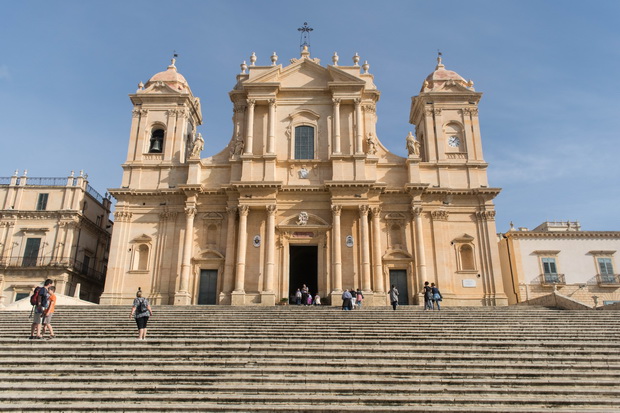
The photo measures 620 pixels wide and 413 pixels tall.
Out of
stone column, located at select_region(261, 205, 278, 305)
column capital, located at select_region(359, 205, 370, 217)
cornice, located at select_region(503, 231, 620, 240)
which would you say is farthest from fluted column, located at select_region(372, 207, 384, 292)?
cornice, located at select_region(503, 231, 620, 240)

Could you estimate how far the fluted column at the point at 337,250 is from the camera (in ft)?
84.6

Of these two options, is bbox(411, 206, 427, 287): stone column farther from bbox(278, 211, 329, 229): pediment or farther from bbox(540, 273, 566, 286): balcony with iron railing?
bbox(540, 273, 566, 286): balcony with iron railing

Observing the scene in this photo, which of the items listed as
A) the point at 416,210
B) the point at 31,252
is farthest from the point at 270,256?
the point at 31,252

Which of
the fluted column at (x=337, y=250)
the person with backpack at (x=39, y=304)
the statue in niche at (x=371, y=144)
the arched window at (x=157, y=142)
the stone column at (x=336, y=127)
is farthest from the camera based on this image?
the arched window at (x=157, y=142)

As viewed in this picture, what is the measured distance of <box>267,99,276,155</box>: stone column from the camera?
93.4 feet

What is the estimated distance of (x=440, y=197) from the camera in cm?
2831

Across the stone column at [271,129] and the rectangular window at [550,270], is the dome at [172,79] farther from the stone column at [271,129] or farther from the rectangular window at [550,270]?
the rectangular window at [550,270]

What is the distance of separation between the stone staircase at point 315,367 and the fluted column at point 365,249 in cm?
960

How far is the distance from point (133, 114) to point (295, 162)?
1079 cm

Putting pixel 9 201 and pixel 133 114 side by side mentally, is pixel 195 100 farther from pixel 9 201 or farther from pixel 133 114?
pixel 9 201

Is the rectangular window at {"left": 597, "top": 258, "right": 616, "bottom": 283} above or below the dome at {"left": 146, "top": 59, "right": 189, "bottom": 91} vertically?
below

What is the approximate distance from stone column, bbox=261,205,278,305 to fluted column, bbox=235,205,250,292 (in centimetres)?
118

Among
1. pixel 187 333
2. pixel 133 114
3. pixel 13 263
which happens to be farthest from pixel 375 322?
pixel 13 263

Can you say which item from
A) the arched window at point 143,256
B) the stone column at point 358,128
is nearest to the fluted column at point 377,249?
the stone column at point 358,128
